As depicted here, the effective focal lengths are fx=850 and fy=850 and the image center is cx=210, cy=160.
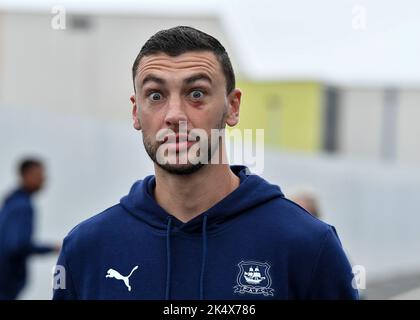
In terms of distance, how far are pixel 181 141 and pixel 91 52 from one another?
17.8 meters

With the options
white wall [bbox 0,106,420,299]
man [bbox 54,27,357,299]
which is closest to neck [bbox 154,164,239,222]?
man [bbox 54,27,357,299]

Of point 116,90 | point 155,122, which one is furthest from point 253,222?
point 116,90

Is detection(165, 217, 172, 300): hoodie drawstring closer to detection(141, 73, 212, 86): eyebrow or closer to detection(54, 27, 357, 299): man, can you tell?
detection(54, 27, 357, 299): man

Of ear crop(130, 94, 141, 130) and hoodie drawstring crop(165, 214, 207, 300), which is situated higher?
ear crop(130, 94, 141, 130)

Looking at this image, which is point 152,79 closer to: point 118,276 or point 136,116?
point 136,116

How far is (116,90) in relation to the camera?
762 inches

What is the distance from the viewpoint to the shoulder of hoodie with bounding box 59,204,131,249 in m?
2.74

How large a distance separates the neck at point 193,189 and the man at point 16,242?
15.0 feet

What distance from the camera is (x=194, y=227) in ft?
8.75

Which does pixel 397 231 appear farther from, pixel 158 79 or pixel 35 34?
pixel 158 79

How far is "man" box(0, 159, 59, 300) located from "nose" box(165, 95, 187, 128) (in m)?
4.86

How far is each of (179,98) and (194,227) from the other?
42 cm

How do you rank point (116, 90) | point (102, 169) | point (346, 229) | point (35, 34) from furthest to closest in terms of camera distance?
1. point (35, 34)
2. point (116, 90)
3. point (346, 229)
4. point (102, 169)
